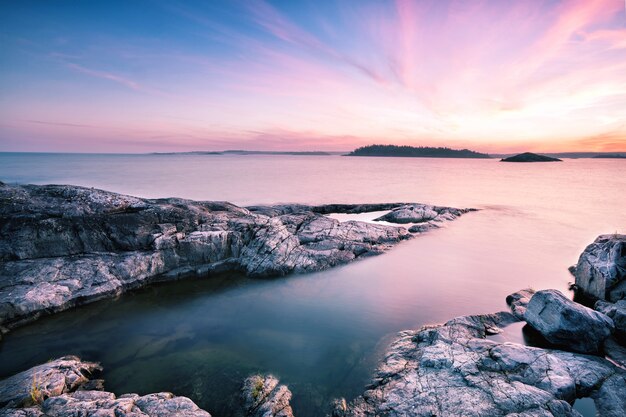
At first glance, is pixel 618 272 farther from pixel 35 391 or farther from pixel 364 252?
pixel 35 391

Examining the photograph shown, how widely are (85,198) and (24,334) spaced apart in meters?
7.39

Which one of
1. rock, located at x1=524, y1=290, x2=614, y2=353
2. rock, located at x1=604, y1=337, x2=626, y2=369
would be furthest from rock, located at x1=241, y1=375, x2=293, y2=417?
rock, located at x1=604, y1=337, x2=626, y2=369

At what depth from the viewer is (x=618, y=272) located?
12.2 meters

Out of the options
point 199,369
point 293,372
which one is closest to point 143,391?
point 199,369

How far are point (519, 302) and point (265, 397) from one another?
11.0 metres

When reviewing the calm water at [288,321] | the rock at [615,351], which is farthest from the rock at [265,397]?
the rock at [615,351]

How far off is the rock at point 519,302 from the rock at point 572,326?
1315mm

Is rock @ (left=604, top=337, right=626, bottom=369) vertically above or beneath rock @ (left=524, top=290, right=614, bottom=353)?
beneath

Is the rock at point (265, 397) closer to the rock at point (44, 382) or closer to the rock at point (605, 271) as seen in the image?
the rock at point (44, 382)

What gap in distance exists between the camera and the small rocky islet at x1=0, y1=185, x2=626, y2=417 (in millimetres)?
6992

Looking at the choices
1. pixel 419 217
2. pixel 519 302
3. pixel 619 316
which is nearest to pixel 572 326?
pixel 619 316

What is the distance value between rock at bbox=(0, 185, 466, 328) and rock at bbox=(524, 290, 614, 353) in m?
9.74

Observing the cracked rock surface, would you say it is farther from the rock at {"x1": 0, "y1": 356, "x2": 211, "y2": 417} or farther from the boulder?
the rock at {"x1": 0, "y1": 356, "x2": 211, "y2": 417}

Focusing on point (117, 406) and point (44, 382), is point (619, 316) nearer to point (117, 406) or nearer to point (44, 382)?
point (117, 406)
